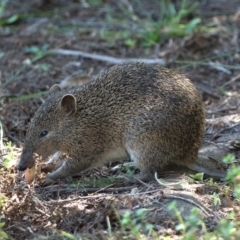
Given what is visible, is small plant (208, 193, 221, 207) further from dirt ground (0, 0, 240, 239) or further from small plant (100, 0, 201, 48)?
small plant (100, 0, 201, 48)

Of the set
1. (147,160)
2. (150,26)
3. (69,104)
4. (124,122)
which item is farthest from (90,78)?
(147,160)

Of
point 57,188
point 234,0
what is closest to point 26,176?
point 57,188

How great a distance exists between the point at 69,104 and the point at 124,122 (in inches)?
25.2

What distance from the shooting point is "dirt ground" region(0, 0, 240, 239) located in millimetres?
5781

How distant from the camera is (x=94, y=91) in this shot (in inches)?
297

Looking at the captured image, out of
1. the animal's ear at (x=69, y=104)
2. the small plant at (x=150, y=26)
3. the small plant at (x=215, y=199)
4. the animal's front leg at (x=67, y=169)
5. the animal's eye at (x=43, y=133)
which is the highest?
the animal's ear at (x=69, y=104)

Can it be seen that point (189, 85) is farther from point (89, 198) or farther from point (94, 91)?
point (89, 198)

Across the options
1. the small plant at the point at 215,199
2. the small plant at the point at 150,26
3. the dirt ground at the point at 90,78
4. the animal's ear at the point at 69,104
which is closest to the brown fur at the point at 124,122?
the animal's ear at the point at 69,104

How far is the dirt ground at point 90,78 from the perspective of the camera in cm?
578

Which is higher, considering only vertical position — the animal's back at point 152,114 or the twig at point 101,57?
the animal's back at point 152,114

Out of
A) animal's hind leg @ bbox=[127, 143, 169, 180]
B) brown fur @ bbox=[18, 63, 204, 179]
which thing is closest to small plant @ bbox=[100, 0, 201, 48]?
brown fur @ bbox=[18, 63, 204, 179]

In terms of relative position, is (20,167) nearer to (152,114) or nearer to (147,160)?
(147,160)

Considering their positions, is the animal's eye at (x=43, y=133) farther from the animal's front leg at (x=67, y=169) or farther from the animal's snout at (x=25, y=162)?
the animal's front leg at (x=67, y=169)

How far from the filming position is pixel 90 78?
10000mm
